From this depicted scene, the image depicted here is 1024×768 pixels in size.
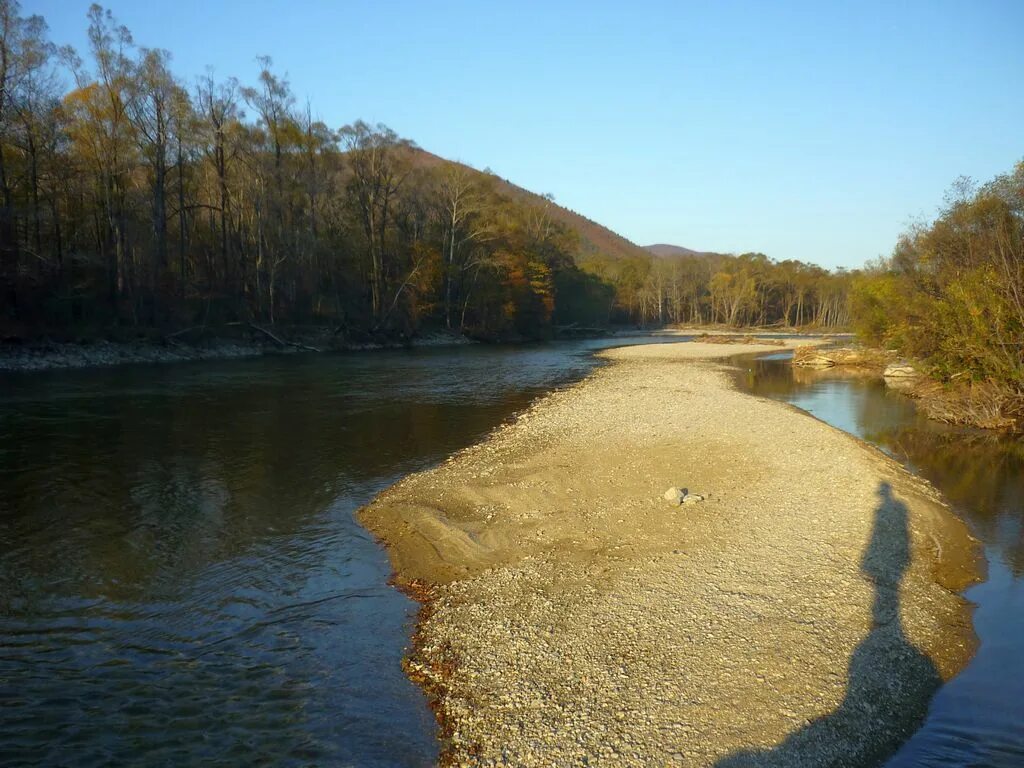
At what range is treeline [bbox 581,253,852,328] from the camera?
115 meters

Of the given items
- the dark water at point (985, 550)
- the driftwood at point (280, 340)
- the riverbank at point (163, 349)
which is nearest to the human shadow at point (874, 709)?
the dark water at point (985, 550)

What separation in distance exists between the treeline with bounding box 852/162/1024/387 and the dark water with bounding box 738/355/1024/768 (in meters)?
2.60

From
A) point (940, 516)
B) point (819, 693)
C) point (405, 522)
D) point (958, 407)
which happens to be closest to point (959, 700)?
point (819, 693)

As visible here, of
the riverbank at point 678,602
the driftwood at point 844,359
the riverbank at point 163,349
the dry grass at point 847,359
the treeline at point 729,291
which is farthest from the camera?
the treeline at point 729,291

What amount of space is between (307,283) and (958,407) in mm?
49343

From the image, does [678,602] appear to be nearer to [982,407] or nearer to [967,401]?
[982,407]

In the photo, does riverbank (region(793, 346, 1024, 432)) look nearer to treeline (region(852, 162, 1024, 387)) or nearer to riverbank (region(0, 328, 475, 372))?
treeline (region(852, 162, 1024, 387))

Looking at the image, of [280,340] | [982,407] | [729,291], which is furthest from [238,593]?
[729,291]

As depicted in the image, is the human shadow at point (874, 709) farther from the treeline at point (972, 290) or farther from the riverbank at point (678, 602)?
the treeline at point (972, 290)

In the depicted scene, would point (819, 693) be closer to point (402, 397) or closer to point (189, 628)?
point (189, 628)

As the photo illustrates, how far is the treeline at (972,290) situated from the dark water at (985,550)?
2.60 metres

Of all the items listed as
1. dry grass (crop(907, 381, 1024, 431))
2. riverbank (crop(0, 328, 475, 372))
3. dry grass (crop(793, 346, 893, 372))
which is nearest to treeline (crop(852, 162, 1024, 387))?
dry grass (crop(907, 381, 1024, 431))

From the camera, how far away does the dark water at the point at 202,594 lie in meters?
5.70

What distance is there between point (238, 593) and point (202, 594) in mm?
493
